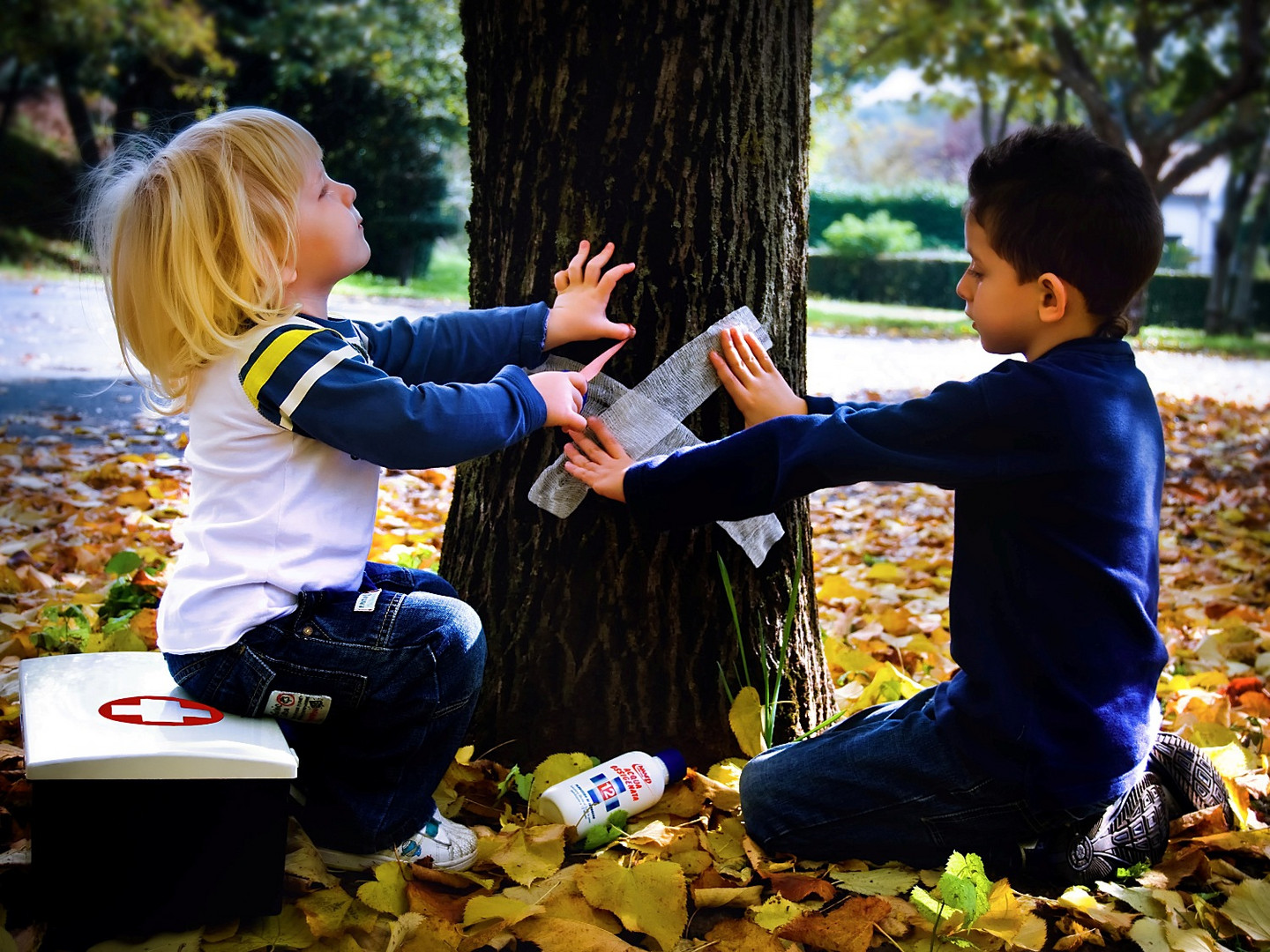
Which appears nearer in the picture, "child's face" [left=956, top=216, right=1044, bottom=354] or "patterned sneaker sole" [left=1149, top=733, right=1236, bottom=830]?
"child's face" [left=956, top=216, right=1044, bottom=354]

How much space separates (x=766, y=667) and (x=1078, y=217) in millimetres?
1022

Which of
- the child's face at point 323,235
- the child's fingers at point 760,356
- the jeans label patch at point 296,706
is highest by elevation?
the child's face at point 323,235

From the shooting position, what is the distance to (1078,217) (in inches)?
74.6

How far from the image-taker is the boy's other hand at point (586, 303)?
2.12m

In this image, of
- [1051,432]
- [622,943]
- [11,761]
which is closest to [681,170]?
[1051,432]

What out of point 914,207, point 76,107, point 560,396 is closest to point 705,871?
point 560,396

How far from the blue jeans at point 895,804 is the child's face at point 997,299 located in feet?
2.24

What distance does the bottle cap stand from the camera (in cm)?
224

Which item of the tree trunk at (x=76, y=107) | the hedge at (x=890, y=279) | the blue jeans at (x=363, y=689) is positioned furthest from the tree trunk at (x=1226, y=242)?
the blue jeans at (x=363, y=689)

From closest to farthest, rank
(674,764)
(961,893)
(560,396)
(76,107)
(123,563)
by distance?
(961,893)
(560,396)
(674,764)
(123,563)
(76,107)

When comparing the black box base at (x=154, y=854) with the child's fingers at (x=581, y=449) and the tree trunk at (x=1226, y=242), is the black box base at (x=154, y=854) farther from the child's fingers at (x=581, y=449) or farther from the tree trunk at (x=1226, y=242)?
the tree trunk at (x=1226, y=242)

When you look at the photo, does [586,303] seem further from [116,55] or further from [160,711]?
[116,55]

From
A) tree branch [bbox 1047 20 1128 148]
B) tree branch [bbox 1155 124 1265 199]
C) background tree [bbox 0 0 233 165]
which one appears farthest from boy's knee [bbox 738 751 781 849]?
background tree [bbox 0 0 233 165]

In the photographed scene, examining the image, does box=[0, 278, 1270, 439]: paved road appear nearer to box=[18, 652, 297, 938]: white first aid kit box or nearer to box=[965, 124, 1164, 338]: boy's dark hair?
box=[18, 652, 297, 938]: white first aid kit box
